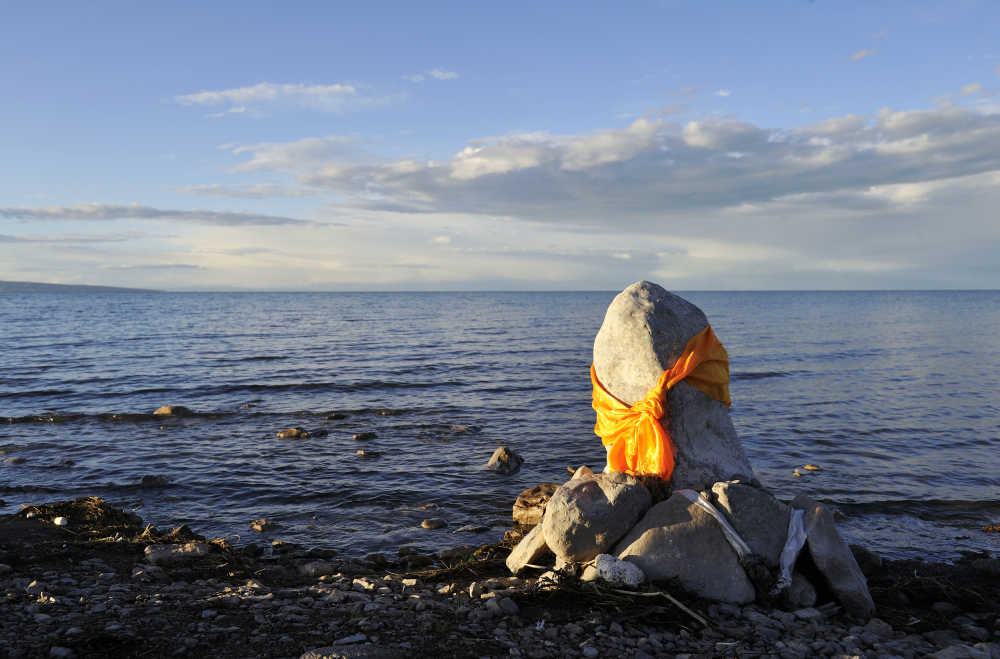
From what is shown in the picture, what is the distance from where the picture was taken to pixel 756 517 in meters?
6.32

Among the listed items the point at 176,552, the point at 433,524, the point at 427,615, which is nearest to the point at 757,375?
the point at 433,524

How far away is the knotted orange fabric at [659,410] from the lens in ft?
22.5

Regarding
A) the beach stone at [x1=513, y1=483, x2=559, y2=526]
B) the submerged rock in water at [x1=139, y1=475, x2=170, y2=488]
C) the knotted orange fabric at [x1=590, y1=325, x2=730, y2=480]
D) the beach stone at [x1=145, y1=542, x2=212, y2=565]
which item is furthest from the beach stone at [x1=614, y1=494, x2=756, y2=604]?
the submerged rock in water at [x1=139, y1=475, x2=170, y2=488]

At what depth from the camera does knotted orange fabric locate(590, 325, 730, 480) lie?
6867mm

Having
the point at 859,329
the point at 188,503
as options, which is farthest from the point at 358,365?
the point at 859,329

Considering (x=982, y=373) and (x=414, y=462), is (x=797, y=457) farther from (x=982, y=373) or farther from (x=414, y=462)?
(x=982, y=373)

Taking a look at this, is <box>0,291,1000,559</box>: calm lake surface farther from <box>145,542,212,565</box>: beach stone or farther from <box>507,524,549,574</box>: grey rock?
<box>507,524,549,574</box>: grey rock

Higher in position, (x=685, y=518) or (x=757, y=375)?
(x=685, y=518)

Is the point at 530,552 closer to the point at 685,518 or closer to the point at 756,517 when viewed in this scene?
the point at 685,518

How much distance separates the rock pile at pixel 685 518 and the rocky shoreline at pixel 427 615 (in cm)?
24

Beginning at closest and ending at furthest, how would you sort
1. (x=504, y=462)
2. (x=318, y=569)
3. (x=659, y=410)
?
(x=659, y=410) < (x=318, y=569) < (x=504, y=462)

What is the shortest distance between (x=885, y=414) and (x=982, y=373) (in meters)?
12.2

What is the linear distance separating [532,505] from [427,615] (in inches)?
155

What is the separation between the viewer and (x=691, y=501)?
21.2ft
